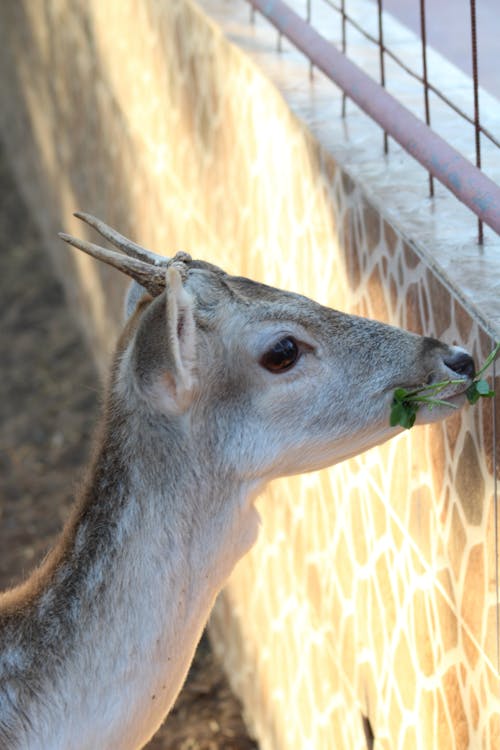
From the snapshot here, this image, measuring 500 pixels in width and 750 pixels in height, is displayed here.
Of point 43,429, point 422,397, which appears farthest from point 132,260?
point 43,429

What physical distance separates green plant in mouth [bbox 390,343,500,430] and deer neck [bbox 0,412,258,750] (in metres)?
0.36

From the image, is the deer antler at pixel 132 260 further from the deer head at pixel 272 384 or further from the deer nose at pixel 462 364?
the deer nose at pixel 462 364

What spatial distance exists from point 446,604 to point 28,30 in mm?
5906

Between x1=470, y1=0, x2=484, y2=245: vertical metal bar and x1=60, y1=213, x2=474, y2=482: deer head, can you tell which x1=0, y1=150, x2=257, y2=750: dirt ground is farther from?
x1=470, y1=0, x2=484, y2=245: vertical metal bar

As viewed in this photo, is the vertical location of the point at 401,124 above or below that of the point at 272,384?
above

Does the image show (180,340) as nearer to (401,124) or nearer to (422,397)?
(422,397)

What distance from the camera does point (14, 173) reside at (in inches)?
359

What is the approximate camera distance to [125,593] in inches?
104

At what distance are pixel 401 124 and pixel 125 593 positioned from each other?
1.07m

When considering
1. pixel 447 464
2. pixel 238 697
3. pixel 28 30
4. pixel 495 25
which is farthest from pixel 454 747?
pixel 28 30

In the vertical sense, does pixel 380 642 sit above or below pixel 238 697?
below

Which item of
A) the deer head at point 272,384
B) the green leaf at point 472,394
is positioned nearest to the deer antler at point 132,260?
the deer head at point 272,384

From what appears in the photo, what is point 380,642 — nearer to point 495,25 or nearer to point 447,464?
point 447,464

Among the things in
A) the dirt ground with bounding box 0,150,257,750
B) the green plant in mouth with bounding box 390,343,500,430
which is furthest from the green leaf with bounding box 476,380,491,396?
the dirt ground with bounding box 0,150,257,750
